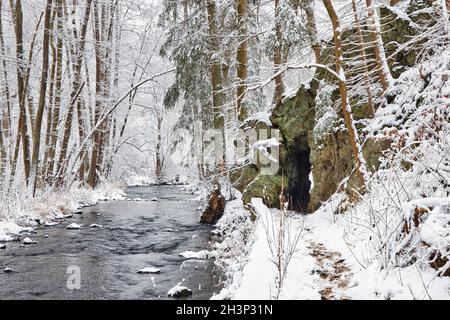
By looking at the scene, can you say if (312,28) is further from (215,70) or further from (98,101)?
(98,101)

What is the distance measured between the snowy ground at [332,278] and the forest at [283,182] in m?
0.02

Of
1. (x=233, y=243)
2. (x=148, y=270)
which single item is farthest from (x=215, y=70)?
(x=148, y=270)

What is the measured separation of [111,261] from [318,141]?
17.4ft

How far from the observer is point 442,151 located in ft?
11.6

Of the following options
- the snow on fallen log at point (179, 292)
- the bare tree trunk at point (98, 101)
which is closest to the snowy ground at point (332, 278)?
the snow on fallen log at point (179, 292)

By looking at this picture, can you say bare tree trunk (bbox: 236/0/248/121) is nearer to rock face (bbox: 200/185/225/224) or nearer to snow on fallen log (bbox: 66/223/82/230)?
rock face (bbox: 200/185/225/224)

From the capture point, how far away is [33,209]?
11.2 meters

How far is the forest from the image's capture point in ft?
12.9

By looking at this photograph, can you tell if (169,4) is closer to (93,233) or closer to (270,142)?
(270,142)

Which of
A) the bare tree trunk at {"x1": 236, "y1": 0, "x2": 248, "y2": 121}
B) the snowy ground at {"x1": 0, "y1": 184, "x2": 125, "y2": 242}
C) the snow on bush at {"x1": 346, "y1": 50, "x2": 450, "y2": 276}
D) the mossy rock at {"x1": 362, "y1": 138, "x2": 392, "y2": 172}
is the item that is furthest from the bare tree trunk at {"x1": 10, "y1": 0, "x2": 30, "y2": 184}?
the snow on bush at {"x1": 346, "y1": 50, "x2": 450, "y2": 276}

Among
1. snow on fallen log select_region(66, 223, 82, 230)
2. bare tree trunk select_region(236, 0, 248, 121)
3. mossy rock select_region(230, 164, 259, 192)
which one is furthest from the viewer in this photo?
bare tree trunk select_region(236, 0, 248, 121)

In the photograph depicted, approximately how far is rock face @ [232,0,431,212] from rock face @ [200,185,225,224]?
39.9 inches

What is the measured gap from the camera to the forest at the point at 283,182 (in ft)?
12.9
